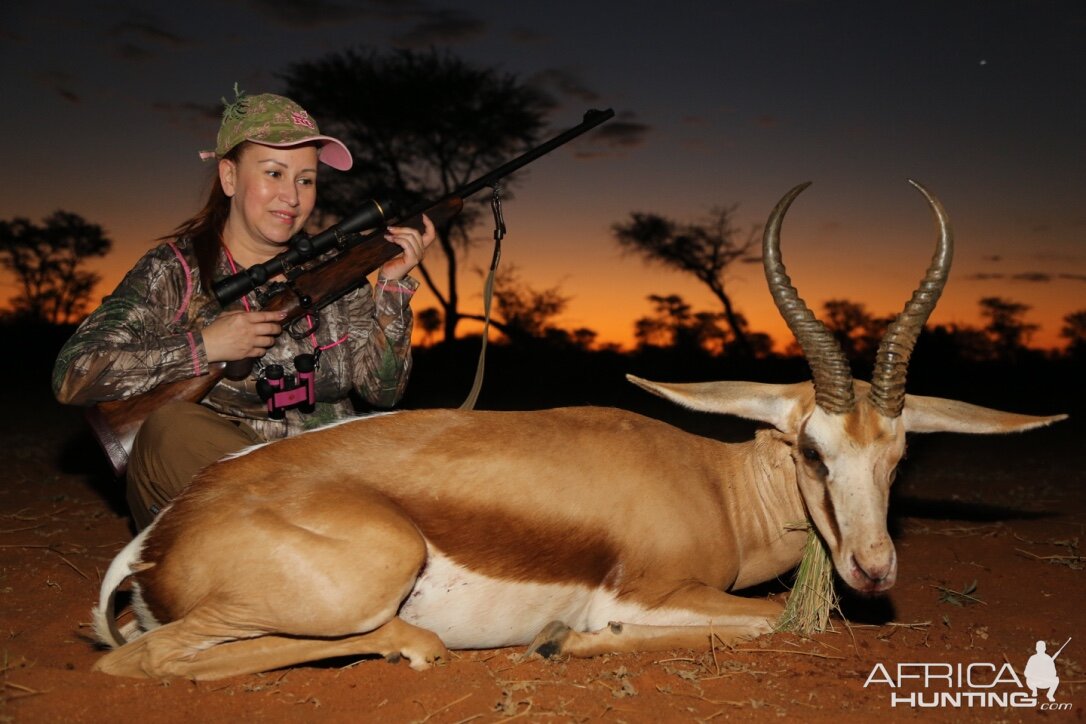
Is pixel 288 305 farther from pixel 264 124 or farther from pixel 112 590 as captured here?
pixel 112 590

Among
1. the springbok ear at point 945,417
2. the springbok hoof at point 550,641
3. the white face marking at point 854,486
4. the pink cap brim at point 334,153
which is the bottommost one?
the springbok hoof at point 550,641

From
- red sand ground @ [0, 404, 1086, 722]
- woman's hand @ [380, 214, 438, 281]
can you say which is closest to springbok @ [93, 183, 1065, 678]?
red sand ground @ [0, 404, 1086, 722]

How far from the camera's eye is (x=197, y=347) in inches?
164

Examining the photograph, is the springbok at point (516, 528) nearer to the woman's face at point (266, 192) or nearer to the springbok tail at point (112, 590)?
the springbok tail at point (112, 590)

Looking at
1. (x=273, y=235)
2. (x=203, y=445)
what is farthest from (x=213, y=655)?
(x=273, y=235)

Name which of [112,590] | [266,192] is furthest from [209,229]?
[112,590]

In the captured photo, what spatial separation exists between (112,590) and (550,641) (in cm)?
171

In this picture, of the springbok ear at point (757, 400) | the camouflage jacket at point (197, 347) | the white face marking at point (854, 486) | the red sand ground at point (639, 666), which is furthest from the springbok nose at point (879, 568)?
the camouflage jacket at point (197, 347)

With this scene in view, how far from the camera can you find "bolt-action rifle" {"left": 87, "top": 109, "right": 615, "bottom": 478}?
13.4ft

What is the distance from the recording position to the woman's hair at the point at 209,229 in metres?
4.54

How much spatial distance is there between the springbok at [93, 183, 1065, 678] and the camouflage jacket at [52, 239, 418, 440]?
3.02ft

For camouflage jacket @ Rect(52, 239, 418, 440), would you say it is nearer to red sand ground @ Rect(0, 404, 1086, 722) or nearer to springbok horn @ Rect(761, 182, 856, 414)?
red sand ground @ Rect(0, 404, 1086, 722)

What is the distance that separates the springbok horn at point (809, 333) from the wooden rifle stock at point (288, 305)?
2.12 metres

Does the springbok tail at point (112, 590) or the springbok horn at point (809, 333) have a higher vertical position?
the springbok horn at point (809, 333)
